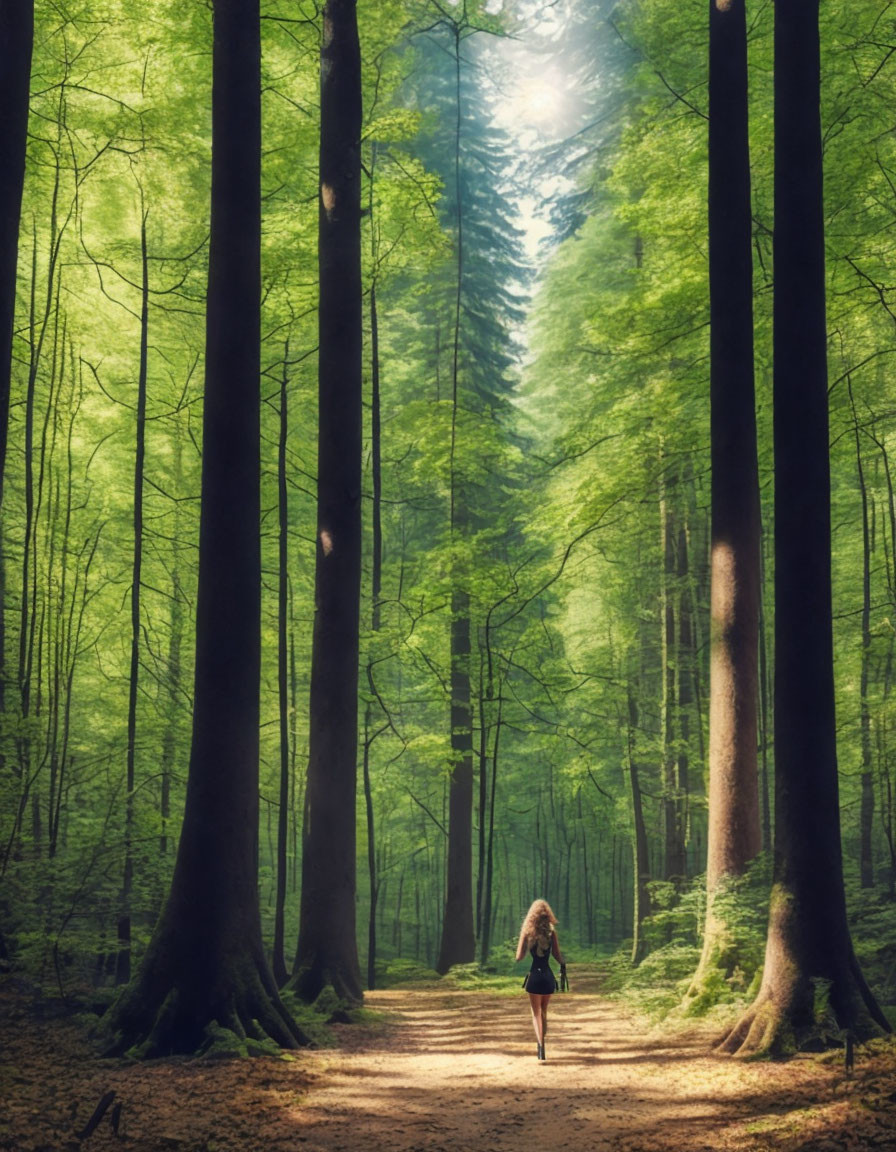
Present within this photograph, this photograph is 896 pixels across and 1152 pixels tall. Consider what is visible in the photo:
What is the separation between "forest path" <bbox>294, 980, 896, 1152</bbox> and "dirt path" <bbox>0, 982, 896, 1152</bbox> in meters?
0.02

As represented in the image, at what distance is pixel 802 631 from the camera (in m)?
7.72

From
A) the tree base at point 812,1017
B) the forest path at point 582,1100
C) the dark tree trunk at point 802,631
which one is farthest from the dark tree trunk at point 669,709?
the tree base at point 812,1017

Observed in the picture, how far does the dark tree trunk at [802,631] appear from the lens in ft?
23.7

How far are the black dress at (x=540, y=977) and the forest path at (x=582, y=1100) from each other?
23.2 inches

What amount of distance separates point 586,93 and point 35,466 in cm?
1437

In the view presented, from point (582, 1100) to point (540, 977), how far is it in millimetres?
2007

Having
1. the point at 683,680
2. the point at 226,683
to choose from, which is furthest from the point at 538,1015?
the point at 683,680

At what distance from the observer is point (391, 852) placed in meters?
30.6

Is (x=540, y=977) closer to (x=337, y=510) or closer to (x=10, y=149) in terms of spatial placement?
(x=337, y=510)

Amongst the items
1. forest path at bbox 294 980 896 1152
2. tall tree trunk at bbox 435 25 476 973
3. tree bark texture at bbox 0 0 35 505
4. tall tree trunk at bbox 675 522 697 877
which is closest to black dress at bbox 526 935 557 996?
forest path at bbox 294 980 896 1152

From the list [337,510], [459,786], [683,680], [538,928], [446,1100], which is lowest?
[446,1100]

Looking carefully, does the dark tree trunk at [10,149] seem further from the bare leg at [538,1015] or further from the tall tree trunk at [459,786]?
the tall tree trunk at [459,786]

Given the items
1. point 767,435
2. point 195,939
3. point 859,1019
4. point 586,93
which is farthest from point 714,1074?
point 586,93

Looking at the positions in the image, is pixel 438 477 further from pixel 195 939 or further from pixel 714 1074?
pixel 714 1074
